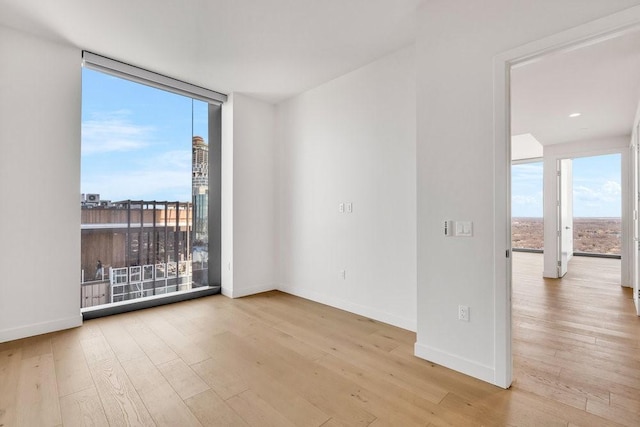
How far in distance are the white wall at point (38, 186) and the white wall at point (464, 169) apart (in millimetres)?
3431

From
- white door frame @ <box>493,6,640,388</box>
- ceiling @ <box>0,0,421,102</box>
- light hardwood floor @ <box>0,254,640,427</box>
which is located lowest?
light hardwood floor @ <box>0,254,640,427</box>

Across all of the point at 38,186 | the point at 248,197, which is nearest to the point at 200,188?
the point at 248,197

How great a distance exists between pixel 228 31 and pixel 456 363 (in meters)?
3.43

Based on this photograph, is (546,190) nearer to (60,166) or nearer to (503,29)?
(503,29)

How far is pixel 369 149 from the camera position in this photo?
3.42 m

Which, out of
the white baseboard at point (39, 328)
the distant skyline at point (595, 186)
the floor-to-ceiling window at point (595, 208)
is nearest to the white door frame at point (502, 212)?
the white baseboard at point (39, 328)

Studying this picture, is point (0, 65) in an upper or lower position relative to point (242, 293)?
upper

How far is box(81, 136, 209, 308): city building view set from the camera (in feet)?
11.4

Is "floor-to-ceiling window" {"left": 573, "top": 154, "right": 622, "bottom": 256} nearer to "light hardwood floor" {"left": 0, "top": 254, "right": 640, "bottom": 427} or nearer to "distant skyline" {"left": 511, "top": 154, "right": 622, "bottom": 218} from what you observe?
"distant skyline" {"left": 511, "top": 154, "right": 622, "bottom": 218}

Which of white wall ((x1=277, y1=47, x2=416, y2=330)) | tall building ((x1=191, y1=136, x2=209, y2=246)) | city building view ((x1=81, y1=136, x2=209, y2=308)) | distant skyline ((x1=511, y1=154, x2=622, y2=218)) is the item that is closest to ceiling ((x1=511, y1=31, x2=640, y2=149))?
white wall ((x1=277, y1=47, x2=416, y2=330))

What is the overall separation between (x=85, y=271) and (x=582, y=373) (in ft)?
15.6

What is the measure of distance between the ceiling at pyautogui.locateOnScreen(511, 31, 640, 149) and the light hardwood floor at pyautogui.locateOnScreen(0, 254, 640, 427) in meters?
2.21

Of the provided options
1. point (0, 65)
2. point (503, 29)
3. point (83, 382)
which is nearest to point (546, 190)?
point (503, 29)

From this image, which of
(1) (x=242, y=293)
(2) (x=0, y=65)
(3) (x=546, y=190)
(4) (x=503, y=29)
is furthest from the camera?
(3) (x=546, y=190)
